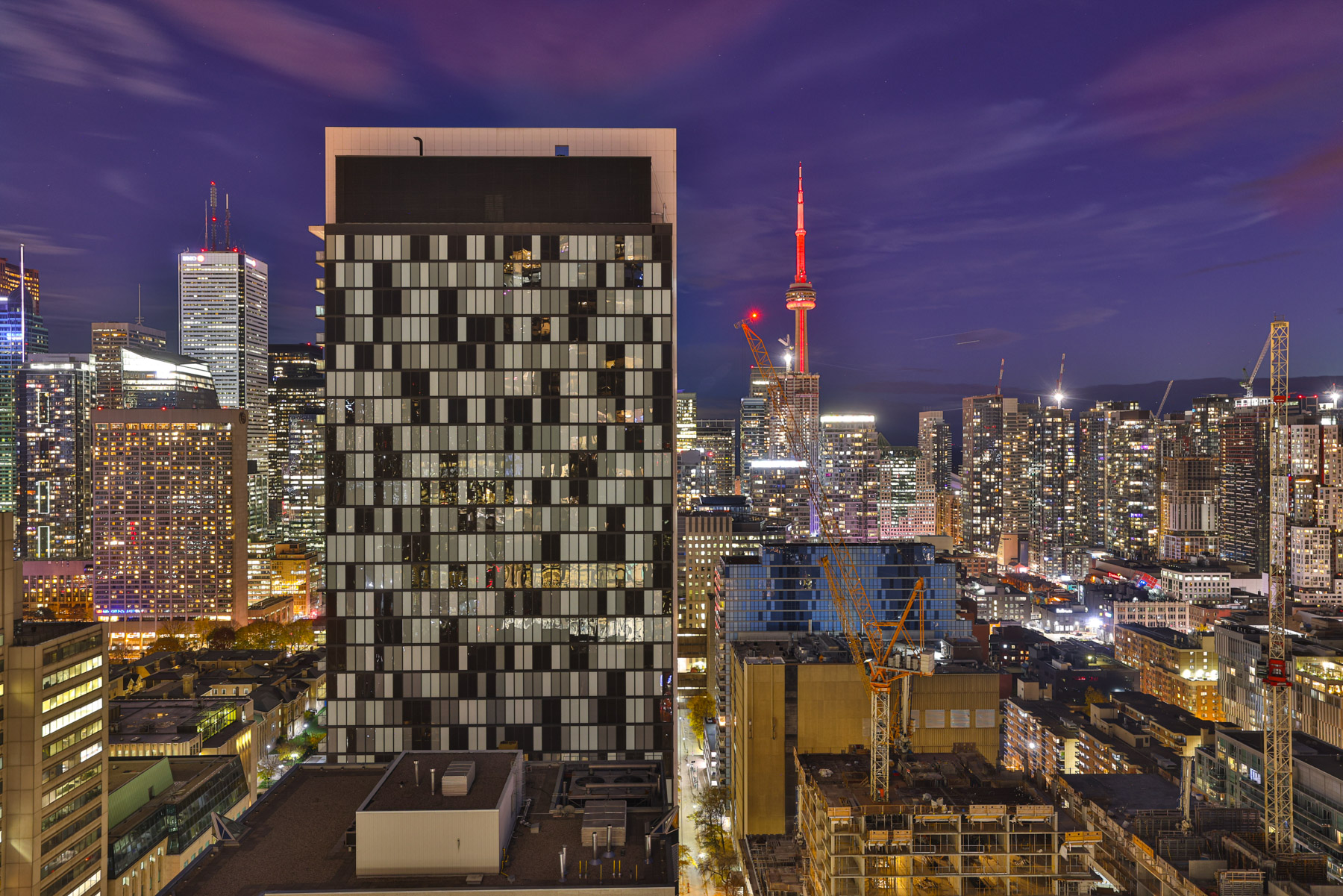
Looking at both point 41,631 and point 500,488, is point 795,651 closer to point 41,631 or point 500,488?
point 500,488

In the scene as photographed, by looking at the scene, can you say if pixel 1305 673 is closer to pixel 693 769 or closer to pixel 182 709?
pixel 693 769

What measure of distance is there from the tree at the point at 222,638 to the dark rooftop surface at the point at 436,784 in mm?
165838

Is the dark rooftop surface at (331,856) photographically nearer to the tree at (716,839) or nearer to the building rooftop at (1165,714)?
the tree at (716,839)

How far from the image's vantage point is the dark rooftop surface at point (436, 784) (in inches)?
1432

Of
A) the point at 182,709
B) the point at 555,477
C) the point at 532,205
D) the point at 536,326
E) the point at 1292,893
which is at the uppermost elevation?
the point at 532,205

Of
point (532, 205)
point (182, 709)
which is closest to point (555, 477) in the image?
point (532, 205)

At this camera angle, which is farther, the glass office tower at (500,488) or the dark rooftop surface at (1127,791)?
the dark rooftop surface at (1127,791)

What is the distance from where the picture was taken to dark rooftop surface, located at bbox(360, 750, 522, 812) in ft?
119

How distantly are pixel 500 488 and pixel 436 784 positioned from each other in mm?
28589

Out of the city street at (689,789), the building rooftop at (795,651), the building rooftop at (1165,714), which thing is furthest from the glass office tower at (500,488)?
the building rooftop at (1165,714)

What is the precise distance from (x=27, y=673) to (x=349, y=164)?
47853 millimetres

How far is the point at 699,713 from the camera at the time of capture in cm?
13912

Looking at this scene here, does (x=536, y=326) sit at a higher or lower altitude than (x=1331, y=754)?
higher

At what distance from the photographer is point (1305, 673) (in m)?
→ 119
